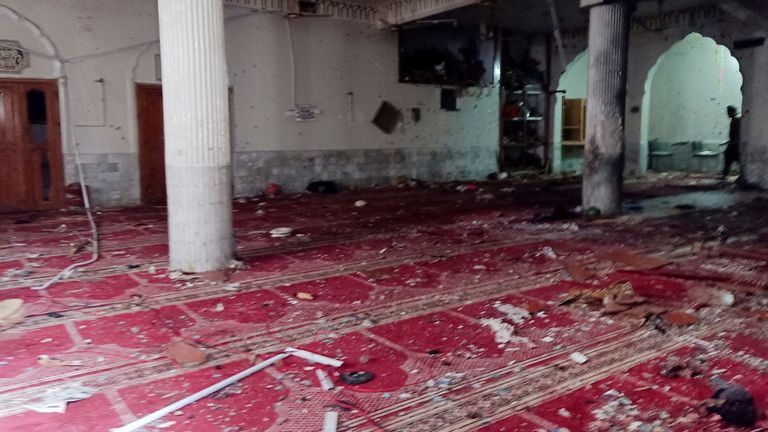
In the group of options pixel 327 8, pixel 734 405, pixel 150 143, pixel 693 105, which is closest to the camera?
pixel 734 405

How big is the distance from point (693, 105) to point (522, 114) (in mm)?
4575

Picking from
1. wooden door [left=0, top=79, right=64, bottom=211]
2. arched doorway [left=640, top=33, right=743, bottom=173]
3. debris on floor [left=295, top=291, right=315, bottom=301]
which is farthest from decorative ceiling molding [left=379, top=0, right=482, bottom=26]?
debris on floor [left=295, top=291, right=315, bottom=301]

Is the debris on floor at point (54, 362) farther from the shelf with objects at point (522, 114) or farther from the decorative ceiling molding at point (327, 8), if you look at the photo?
the shelf with objects at point (522, 114)

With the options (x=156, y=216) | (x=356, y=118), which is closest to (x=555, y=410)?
(x=156, y=216)

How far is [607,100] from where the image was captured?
8.34 m

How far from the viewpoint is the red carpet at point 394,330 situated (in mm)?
2779

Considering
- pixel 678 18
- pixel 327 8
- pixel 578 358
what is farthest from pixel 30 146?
pixel 678 18

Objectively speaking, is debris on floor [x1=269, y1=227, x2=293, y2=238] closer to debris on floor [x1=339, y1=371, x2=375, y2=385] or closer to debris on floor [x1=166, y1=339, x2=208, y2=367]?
debris on floor [x1=166, y1=339, x2=208, y2=367]

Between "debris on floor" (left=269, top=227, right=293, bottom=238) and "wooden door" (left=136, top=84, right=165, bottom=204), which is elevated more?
"wooden door" (left=136, top=84, right=165, bottom=204)

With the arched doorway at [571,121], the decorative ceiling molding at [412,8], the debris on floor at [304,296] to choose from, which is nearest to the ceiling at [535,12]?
the decorative ceiling molding at [412,8]

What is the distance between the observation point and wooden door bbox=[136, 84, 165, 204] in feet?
33.0

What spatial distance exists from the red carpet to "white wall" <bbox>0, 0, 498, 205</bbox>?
280cm

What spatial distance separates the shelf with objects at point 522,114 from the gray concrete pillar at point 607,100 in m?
7.24

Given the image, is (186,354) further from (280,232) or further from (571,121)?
(571,121)
